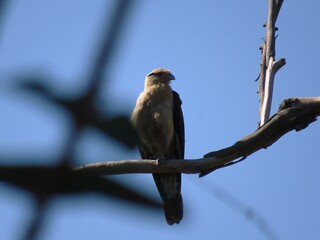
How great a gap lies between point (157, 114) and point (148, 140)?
1.40 feet

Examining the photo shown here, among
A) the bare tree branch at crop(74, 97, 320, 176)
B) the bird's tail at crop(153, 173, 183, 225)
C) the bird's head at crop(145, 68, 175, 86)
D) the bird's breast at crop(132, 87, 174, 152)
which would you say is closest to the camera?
the bare tree branch at crop(74, 97, 320, 176)

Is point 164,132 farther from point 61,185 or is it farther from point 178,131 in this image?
point 61,185

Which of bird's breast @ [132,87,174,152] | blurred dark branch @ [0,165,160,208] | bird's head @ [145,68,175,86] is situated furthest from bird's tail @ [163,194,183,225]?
blurred dark branch @ [0,165,160,208]

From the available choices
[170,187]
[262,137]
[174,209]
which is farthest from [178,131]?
[262,137]

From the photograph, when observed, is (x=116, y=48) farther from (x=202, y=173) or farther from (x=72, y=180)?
(x=202, y=173)

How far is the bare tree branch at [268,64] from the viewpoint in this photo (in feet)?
20.4

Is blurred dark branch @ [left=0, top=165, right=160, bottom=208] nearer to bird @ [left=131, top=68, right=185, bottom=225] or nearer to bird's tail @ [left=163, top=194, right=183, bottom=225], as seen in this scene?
bird's tail @ [left=163, top=194, right=183, bottom=225]

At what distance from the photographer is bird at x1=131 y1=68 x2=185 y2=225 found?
848 cm

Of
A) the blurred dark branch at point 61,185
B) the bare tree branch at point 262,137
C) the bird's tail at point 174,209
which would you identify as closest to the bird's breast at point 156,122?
the bird's tail at point 174,209

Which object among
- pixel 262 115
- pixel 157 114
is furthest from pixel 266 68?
pixel 157 114

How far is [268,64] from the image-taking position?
6.49 m

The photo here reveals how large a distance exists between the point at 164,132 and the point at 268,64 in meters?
2.56

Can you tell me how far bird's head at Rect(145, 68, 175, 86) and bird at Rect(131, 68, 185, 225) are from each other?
1.54 ft

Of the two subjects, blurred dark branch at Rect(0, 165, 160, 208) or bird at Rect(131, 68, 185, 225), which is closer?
blurred dark branch at Rect(0, 165, 160, 208)
